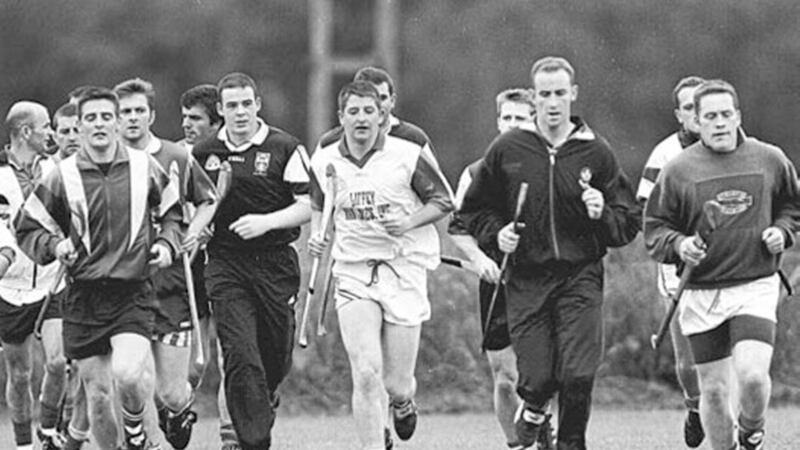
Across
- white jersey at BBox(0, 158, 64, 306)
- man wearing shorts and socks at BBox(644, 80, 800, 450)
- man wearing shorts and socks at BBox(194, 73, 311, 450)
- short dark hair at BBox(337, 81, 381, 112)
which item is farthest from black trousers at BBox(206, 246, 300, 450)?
man wearing shorts and socks at BBox(644, 80, 800, 450)

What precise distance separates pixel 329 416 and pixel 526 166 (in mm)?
9629

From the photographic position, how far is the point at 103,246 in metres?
14.1

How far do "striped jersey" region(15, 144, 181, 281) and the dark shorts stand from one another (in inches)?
125

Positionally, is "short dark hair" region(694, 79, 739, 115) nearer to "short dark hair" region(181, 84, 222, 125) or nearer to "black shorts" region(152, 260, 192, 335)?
"black shorts" region(152, 260, 192, 335)

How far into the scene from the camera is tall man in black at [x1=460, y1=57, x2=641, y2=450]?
13812mm

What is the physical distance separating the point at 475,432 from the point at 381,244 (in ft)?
18.7

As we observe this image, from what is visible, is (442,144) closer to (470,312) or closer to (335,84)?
(335,84)

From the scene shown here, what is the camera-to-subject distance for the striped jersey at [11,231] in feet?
53.6

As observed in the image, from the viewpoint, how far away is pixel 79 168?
14156mm

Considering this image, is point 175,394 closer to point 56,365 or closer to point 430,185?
point 56,365

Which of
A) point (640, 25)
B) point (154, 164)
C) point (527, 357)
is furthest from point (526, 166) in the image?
point (640, 25)

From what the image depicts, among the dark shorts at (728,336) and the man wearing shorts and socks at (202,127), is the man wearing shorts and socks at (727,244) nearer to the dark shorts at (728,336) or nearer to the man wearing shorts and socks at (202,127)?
the dark shorts at (728,336)

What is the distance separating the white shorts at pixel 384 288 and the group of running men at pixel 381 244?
1cm

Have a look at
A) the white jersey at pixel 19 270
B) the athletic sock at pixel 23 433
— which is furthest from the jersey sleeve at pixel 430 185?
the athletic sock at pixel 23 433
